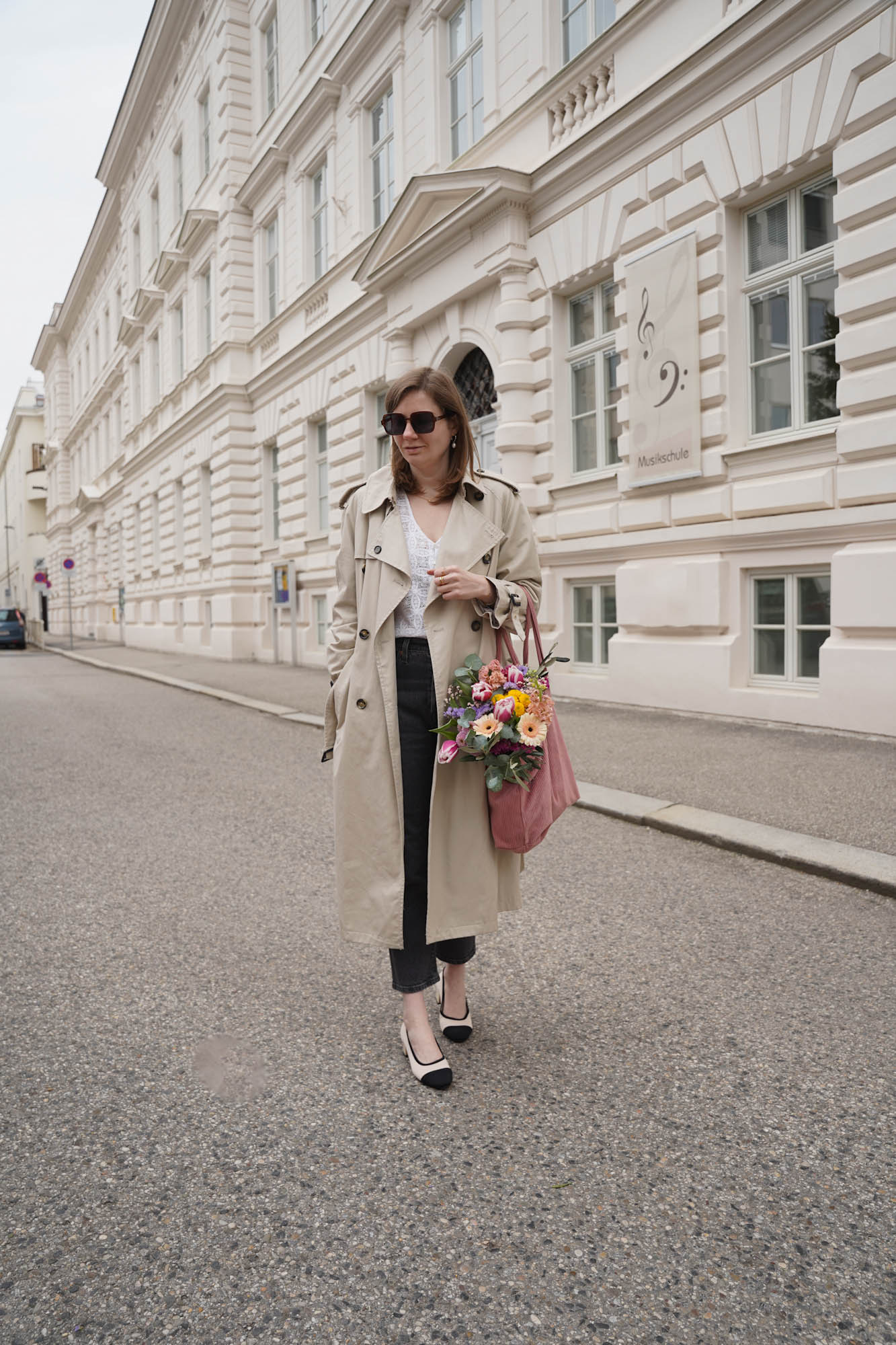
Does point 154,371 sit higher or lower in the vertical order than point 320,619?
higher

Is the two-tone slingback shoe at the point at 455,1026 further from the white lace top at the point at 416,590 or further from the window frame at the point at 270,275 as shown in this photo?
the window frame at the point at 270,275

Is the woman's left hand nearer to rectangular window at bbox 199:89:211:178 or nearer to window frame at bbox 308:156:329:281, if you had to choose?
window frame at bbox 308:156:329:281

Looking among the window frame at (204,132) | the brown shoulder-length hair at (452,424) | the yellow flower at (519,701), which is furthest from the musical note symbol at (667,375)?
the window frame at (204,132)

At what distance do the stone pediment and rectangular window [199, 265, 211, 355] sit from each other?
1079 cm

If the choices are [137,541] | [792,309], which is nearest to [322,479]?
[792,309]

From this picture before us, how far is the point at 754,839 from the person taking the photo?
482cm

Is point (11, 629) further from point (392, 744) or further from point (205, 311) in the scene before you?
point (392, 744)

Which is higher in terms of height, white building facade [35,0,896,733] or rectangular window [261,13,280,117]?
rectangular window [261,13,280,117]

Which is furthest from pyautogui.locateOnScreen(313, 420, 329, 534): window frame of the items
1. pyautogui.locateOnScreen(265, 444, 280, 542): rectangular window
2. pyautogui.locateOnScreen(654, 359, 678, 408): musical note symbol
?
pyautogui.locateOnScreen(654, 359, 678, 408): musical note symbol

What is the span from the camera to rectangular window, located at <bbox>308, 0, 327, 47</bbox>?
56.9ft

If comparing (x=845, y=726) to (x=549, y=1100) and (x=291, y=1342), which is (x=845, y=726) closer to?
(x=549, y=1100)

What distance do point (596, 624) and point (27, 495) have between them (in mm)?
62548

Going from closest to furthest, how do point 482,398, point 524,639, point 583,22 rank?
point 524,639
point 583,22
point 482,398

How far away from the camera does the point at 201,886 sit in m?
4.43
